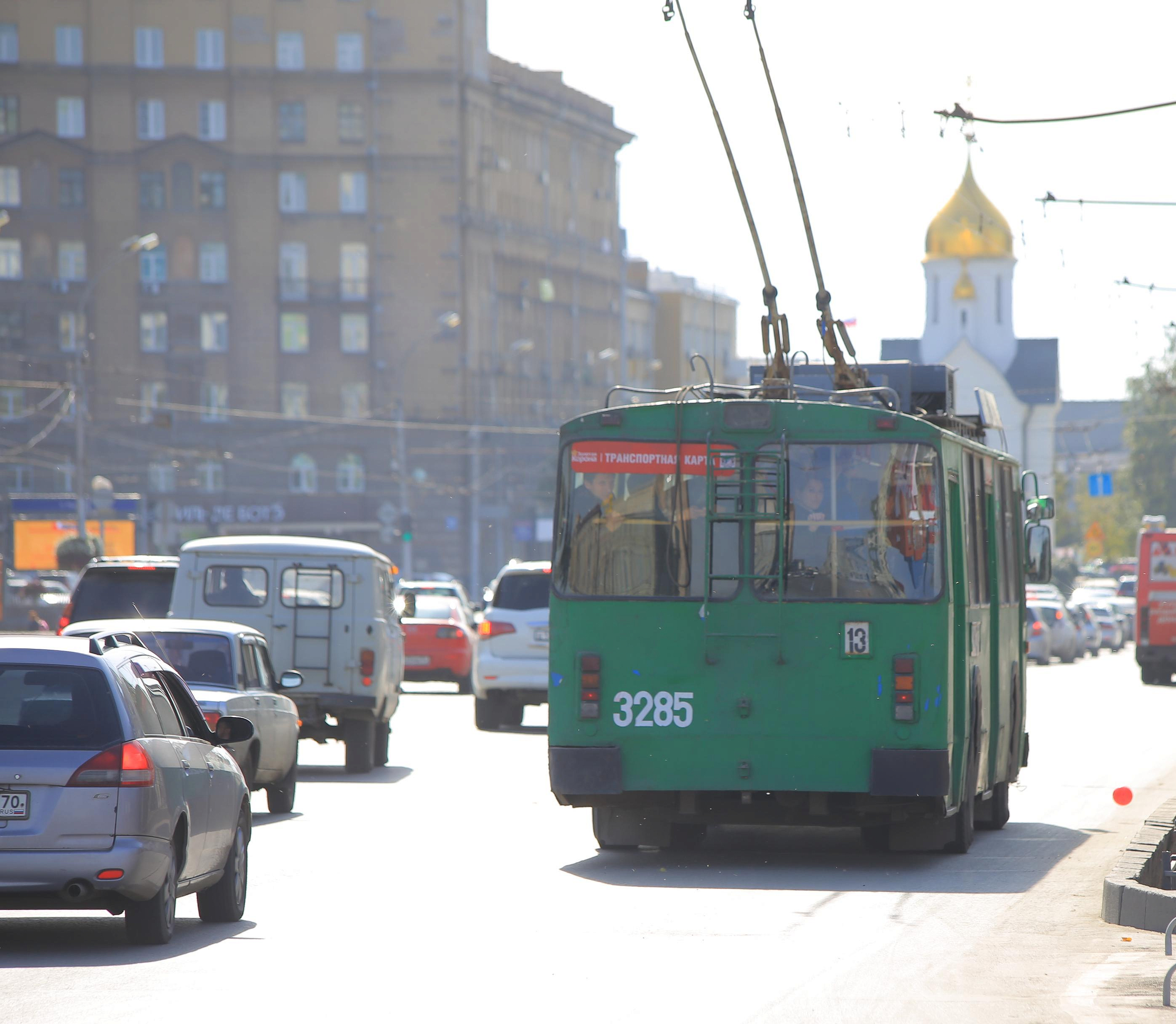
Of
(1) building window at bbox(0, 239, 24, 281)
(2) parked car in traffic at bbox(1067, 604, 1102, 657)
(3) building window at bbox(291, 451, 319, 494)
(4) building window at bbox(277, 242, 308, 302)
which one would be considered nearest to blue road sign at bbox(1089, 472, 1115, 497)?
(2) parked car in traffic at bbox(1067, 604, 1102, 657)

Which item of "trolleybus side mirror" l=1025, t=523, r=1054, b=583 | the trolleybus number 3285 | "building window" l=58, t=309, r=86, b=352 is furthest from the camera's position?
"building window" l=58, t=309, r=86, b=352

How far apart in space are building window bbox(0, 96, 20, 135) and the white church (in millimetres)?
51022

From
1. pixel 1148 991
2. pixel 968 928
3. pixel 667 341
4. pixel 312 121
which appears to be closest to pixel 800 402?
pixel 968 928

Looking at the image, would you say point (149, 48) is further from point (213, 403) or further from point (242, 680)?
point (242, 680)

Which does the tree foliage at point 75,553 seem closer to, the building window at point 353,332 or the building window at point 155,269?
the building window at point 155,269

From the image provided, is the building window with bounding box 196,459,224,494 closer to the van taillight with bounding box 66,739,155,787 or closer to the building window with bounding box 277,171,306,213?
the building window with bounding box 277,171,306,213

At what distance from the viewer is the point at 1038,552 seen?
17.1 m

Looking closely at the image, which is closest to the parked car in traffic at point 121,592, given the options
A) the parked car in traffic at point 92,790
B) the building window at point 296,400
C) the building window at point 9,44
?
the parked car in traffic at point 92,790

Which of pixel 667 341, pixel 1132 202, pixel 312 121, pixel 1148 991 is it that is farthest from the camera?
pixel 667 341

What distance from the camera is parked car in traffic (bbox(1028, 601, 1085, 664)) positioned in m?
55.4

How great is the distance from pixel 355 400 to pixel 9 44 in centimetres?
2030

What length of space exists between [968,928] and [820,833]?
4.68 meters

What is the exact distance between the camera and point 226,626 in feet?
54.5

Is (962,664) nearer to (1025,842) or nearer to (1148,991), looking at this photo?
(1025,842)
